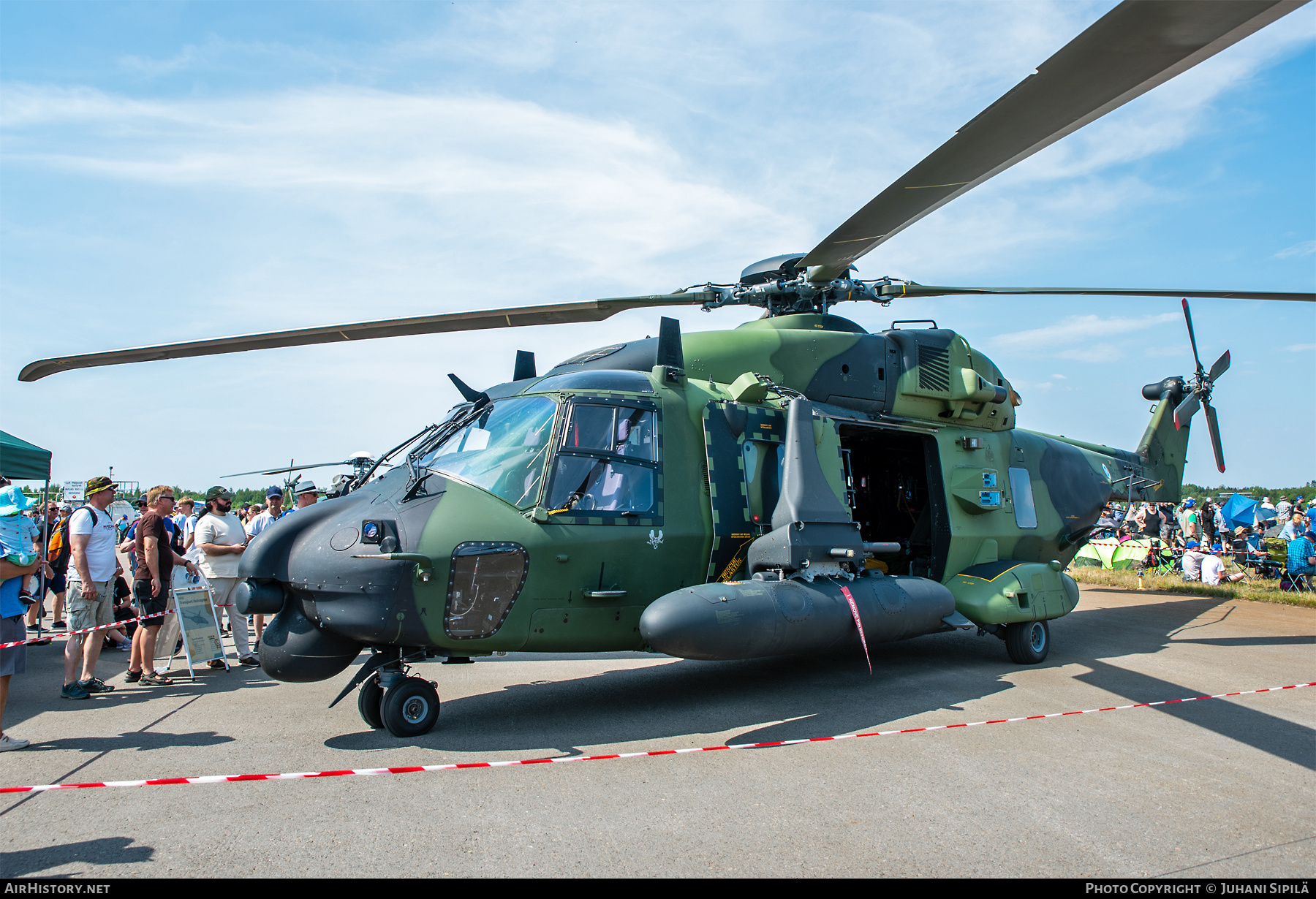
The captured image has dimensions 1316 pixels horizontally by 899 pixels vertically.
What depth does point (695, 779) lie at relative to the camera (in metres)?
4.42

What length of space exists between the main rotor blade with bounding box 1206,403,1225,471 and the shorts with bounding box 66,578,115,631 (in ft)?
47.3

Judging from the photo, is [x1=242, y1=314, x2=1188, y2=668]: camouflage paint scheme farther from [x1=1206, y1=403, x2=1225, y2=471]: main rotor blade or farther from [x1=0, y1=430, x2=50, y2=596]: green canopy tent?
[x1=0, y1=430, x2=50, y2=596]: green canopy tent

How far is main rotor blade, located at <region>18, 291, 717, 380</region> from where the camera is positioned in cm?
613

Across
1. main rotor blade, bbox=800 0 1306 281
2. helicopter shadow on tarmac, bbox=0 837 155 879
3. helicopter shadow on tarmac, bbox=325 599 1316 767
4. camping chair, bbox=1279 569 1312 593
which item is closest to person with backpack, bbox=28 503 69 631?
helicopter shadow on tarmac, bbox=325 599 1316 767

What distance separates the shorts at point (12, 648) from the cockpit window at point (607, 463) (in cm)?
348

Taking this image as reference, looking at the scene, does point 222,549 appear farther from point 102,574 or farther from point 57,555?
point 57,555

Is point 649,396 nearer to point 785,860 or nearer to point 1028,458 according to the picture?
point 785,860

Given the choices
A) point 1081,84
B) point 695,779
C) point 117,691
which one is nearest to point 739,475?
point 695,779

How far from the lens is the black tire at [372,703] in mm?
5527

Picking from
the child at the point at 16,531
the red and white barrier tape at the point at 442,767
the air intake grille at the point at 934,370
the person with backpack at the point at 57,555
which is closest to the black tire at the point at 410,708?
the red and white barrier tape at the point at 442,767

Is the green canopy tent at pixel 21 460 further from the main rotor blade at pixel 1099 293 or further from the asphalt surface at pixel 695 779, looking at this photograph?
the main rotor blade at pixel 1099 293
